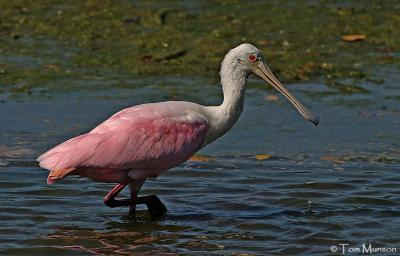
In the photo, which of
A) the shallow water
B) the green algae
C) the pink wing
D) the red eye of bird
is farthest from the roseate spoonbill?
the green algae

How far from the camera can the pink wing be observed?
790 centimetres

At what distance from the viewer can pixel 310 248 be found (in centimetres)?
750

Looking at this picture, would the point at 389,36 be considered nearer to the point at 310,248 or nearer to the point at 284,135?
the point at 284,135

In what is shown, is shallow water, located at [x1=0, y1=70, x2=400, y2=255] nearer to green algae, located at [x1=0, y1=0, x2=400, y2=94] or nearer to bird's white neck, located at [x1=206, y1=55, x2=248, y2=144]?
green algae, located at [x1=0, y1=0, x2=400, y2=94]

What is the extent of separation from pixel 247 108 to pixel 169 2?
350 centimetres

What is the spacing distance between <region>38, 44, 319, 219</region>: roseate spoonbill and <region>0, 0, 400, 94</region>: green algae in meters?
3.38

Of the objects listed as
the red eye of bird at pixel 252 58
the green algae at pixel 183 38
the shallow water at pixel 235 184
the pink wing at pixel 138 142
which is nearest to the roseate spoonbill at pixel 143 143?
the pink wing at pixel 138 142

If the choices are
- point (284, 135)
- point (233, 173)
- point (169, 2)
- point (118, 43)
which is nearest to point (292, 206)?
point (233, 173)

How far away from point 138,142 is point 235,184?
1309mm

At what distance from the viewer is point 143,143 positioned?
8.09 m

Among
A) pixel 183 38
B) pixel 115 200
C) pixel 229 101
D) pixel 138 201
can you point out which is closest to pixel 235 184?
pixel 229 101

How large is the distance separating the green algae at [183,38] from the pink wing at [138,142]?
3473 millimetres

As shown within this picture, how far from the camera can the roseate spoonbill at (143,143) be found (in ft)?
26.0

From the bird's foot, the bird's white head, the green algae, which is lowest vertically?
the bird's foot
